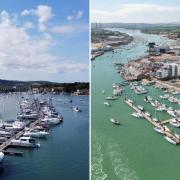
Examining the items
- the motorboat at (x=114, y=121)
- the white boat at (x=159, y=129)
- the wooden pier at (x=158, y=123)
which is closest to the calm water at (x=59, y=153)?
the motorboat at (x=114, y=121)

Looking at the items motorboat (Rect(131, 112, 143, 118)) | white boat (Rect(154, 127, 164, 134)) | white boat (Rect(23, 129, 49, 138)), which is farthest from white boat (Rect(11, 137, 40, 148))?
white boat (Rect(154, 127, 164, 134))

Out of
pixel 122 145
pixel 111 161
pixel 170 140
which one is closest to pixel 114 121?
pixel 122 145

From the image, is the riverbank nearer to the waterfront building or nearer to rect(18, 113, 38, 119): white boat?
the waterfront building

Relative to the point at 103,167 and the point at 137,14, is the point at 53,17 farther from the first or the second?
the point at 103,167

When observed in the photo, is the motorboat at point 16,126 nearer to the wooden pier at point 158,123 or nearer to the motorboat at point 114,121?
the motorboat at point 114,121

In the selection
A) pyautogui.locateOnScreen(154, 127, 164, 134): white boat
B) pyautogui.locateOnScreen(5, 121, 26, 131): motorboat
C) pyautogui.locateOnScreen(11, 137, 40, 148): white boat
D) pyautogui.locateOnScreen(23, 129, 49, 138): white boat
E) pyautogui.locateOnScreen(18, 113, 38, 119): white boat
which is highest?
pyautogui.locateOnScreen(18, 113, 38, 119): white boat

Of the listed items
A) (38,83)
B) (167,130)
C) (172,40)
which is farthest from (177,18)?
(38,83)
